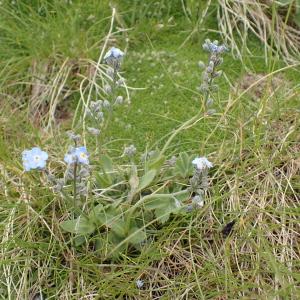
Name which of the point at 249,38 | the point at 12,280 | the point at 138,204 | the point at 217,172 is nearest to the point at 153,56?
the point at 249,38

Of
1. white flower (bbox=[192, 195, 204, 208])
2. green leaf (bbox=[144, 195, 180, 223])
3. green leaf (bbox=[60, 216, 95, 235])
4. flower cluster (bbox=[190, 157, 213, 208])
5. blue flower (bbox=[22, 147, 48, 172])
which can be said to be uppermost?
blue flower (bbox=[22, 147, 48, 172])

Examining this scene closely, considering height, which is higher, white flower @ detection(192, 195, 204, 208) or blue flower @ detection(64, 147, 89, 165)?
blue flower @ detection(64, 147, 89, 165)

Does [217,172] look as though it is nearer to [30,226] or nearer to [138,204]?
[138,204]

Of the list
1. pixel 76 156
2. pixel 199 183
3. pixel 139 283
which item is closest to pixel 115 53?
pixel 76 156

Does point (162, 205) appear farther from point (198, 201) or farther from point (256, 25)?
point (256, 25)

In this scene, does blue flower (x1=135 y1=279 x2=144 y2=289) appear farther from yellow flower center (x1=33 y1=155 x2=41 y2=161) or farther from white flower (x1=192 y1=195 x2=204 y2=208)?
yellow flower center (x1=33 y1=155 x2=41 y2=161)

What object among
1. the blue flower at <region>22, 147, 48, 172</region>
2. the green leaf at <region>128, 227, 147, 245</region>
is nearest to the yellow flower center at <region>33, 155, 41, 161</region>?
the blue flower at <region>22, 147, 48, 172</region>
